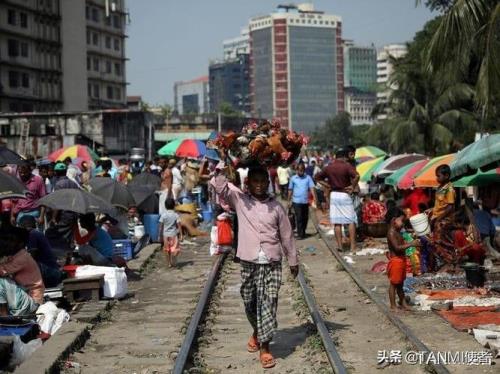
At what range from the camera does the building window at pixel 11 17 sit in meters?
67.9

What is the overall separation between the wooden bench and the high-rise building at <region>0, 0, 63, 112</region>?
2325 inches

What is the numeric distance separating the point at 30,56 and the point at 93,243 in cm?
6370

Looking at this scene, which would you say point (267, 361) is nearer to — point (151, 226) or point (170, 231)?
point (170, 231)

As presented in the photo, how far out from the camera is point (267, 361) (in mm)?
7598

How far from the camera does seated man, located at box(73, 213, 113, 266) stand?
12.0 m

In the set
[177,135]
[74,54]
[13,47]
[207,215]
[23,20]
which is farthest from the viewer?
[177,135]

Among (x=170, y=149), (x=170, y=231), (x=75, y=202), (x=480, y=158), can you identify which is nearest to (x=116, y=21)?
(x=170, y=149)

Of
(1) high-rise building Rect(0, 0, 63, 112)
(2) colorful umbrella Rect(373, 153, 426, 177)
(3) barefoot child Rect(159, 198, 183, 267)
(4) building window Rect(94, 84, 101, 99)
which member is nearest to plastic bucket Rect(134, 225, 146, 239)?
(3) barefoot child Rect(159, 198, 183, 267)

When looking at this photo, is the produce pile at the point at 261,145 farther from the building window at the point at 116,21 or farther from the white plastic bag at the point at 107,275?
the building window at the point at 116,21

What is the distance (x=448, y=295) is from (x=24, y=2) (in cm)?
6637

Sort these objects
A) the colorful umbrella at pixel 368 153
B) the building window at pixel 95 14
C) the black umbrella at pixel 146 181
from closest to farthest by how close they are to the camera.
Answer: the black umbrella at pixel 146 181 < the colorful umbrella at pixel 368 153 < the building window at pixel 95 14

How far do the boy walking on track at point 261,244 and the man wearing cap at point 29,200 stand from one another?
745 cm

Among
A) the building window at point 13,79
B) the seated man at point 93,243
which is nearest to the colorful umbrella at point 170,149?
the seated man at point 93,243

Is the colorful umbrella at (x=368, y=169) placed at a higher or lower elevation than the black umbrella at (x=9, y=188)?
lower
